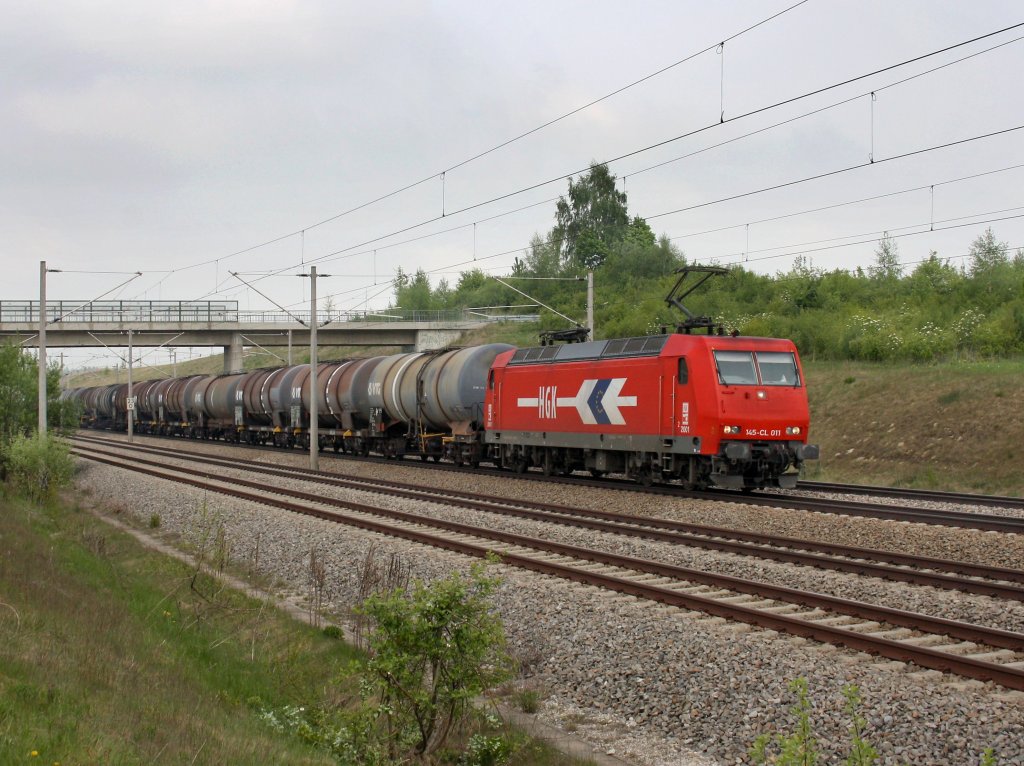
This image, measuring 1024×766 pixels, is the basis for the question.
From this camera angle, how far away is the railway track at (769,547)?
460 inches

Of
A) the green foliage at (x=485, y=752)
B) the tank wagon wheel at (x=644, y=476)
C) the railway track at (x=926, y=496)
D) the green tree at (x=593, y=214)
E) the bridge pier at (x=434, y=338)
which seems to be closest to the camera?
the green foliage at (x=485, y=752)

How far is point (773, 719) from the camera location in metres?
7.15

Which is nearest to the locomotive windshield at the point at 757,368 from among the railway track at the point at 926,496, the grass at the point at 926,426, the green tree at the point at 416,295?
the railway track at the point at 926,496

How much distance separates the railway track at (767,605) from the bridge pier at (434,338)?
5699 cm

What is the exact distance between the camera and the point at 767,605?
1074 centimetres

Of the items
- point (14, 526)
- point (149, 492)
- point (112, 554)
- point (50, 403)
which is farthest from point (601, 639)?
point (50, 403)

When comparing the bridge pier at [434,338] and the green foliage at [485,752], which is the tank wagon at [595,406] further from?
the bridge pier at [434,338]

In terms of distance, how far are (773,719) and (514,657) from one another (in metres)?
2.67

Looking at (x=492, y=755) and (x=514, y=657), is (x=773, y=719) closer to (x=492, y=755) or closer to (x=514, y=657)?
(x=492, y=755)

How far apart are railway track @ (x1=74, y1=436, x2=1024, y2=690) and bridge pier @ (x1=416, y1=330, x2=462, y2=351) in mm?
56993

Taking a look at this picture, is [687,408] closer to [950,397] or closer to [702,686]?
[702,686]

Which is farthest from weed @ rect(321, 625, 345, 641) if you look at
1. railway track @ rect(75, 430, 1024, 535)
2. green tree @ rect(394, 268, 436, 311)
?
green tree @ rect(394, 268, 436, 311)

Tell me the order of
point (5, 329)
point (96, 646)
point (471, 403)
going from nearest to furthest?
1. point (96, 646)
2. point (471, 403)
3. point (5, 329)

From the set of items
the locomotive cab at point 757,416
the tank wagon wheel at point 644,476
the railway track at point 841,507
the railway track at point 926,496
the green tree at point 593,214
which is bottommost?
the railway track at point 926,496
